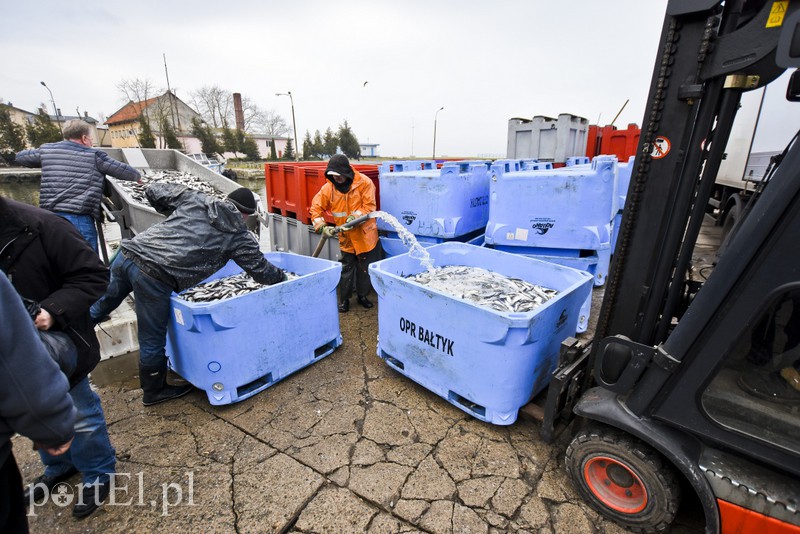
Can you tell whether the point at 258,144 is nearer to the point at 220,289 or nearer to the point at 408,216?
the point at 408,216

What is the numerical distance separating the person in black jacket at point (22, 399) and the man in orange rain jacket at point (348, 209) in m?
3.23

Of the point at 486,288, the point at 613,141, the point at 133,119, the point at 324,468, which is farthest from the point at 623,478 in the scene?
the point at 133,119

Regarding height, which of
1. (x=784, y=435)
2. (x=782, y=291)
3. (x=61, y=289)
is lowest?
(x=784, y=435)

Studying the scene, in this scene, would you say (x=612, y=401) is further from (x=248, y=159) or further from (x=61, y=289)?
(x=248, y=159)

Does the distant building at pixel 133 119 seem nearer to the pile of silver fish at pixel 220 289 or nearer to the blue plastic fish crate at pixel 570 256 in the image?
the pile of silver fish at pixel 220 289

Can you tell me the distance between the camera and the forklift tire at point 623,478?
6.13ft

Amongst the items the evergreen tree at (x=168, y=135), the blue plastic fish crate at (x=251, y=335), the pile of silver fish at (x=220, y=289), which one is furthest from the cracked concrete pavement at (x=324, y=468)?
the evergreen tree at (x=168, y=135)

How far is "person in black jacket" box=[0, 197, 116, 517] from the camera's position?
5.48ft

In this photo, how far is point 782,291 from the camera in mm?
1367

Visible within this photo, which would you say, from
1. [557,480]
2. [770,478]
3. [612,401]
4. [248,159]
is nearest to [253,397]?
[557,480]

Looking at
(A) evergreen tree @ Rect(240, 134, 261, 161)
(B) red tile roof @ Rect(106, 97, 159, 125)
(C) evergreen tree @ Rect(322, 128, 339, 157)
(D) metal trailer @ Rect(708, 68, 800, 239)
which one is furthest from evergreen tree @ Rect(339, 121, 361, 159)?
(D) metal trailer @ Rect(708, 68, 800, 239)

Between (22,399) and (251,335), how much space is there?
173 centimetres

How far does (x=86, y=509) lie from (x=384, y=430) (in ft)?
5.93

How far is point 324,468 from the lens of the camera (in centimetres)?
240
